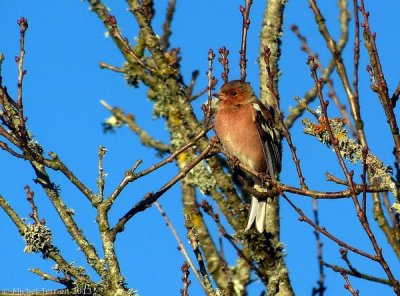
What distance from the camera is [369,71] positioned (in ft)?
13.2

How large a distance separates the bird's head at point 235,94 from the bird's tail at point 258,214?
0.99 metres

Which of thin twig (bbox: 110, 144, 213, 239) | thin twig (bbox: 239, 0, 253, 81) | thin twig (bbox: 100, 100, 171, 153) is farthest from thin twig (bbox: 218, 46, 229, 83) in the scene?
thin twig (bbox: 100, 100, 171, 153)

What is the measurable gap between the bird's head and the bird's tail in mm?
994

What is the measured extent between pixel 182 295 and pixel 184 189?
15.5 ft

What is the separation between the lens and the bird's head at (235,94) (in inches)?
296

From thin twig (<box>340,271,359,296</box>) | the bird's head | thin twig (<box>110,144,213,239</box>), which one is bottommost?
thin twig (<box>340,271,359,296</box>)

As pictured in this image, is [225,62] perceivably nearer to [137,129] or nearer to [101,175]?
[101,175]

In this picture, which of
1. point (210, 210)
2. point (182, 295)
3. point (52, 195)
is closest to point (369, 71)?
point (182, 295)

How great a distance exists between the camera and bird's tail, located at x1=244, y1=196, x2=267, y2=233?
7168 mm

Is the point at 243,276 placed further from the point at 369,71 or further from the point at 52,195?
the point at 369,71

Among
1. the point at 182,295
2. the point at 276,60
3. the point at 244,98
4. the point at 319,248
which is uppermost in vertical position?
the point at 276,60

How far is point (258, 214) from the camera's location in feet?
23.7

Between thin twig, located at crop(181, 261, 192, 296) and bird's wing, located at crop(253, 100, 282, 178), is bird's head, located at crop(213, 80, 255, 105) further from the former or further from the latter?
thin twig, located at crop(181, 261, 192, 296)

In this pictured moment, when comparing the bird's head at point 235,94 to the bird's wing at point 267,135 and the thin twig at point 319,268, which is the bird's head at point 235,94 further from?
the thin twig at point 319,268
